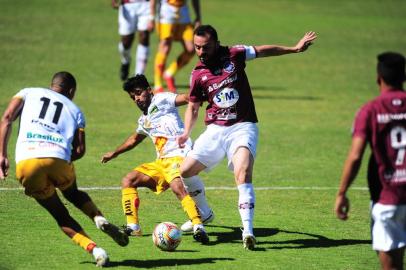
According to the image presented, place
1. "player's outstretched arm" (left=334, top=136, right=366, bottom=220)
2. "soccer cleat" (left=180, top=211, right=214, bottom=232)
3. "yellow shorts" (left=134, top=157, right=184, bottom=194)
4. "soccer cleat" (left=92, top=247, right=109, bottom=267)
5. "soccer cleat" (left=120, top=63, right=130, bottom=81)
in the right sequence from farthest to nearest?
"soccer cleat" (left=120, top=63, right=130, bottom=81), "soccer cleat" (left=180, top=211, right=214, bottom=232), "yellow shorts" (left=134, top=157, right=184, bottom=194), "soccer cleat" (left=92, top=247, right=109, bottom=267), "player's outstretched arm" (left=334, top=136, right=366, bottom=220)

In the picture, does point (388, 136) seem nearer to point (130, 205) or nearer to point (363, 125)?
point (363, 125)

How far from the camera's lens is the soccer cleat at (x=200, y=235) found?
11.3 m

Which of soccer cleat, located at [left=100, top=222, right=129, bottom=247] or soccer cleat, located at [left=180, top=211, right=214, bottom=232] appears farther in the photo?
soccer cleat, located at [left=180, top=211, right=214, bottom=232]

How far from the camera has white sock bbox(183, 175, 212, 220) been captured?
11.9 meters

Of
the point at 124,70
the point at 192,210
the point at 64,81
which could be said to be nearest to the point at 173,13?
the point at 124,70

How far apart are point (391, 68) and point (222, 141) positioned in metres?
3.44

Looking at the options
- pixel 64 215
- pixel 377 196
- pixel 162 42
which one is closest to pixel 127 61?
pixel 162 42

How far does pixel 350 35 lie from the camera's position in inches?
1308

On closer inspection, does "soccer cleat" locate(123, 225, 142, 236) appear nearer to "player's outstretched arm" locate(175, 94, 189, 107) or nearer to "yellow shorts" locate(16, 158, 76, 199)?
"player's outstretched arm" locate(175, 94, 189, 107)

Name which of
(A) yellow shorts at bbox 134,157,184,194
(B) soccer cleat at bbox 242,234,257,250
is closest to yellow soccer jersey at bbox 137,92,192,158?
(A) yellow shorts at bbox 134,157,184,194

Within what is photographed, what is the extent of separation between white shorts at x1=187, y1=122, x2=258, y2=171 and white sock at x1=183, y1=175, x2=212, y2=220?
0.44 m

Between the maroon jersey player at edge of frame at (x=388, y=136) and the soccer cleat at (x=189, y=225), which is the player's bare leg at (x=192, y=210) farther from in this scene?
the maroon jersey player at edge of frame at (x=388, y=136)

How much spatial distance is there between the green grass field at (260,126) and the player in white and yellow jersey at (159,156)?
0.46m

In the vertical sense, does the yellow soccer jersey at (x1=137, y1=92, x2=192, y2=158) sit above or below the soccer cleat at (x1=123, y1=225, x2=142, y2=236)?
above
